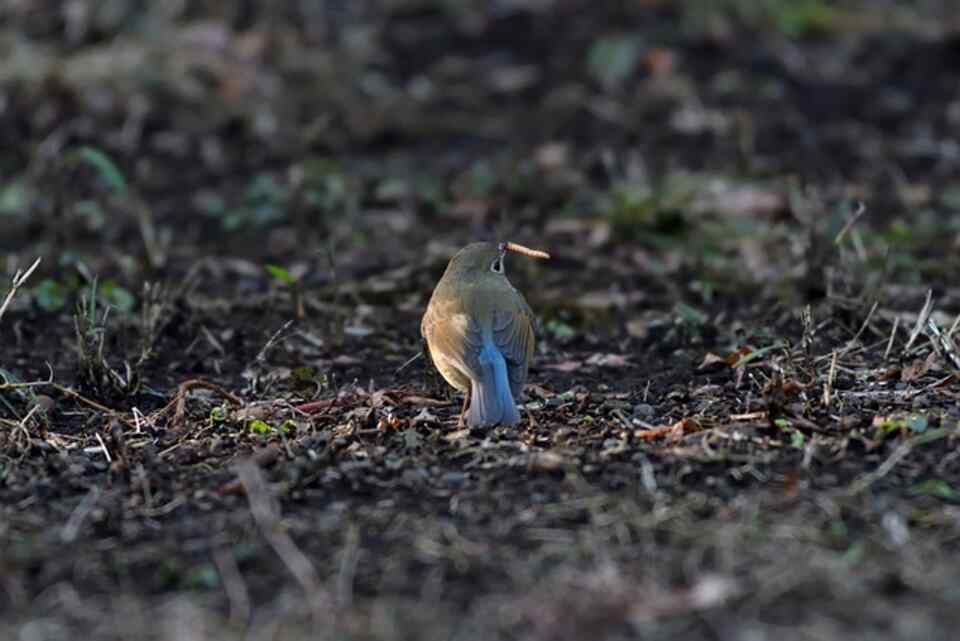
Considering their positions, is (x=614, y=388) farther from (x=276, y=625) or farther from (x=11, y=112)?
(x=11, y=112)

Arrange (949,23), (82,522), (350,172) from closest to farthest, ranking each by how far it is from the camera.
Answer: (82,522) → (350,172) → (949,23)

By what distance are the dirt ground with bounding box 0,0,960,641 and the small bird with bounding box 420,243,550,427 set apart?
10cm

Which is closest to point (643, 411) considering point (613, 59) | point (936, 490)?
point (936, 490)

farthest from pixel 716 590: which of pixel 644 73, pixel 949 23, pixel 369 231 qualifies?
pixel 949 23

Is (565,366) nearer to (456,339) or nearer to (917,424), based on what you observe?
(456,339)

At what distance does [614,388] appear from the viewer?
5.96 metres

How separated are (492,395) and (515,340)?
0.38 metres

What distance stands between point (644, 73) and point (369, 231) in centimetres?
256

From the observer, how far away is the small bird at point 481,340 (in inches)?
206

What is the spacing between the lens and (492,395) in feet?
17.1

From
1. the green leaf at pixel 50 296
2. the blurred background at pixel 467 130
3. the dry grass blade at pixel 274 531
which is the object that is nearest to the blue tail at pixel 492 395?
the dry grass blade at pixel 274 531

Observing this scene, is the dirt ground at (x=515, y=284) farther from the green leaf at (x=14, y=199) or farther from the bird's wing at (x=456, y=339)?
the bird's wing at (x=456, y=339)

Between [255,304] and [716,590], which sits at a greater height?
[716,590]

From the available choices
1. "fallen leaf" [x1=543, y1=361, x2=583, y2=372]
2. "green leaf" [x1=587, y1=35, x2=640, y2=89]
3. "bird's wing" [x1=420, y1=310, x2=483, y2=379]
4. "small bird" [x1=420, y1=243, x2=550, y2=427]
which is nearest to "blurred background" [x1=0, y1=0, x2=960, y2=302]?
"green leaf" [x1=587, y1=35, x2=640, y2=89]
